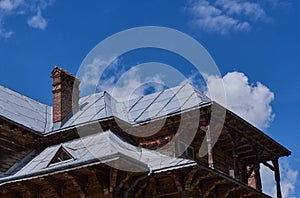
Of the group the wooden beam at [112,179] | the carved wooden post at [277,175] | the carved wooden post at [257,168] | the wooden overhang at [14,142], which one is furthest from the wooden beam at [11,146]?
the carved wooden post at [277,175]

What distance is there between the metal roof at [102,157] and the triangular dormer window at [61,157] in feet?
0.22

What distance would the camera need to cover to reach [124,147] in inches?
613

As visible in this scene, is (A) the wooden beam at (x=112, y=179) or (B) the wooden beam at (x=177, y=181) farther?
(B) the wooden beam at (x=177, y=181)

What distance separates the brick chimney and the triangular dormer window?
3.67 m

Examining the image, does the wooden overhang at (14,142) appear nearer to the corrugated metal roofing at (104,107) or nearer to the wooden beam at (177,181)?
the corrugated metal roofing at (104,107)

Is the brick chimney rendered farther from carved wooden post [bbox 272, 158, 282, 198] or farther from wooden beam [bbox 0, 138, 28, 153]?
carved wooden post [bbox 272, 158, 282, 198]

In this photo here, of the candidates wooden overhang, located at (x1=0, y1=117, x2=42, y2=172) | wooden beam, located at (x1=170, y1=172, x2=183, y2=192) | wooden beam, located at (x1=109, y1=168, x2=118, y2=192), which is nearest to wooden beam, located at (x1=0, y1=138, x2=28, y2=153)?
wooden overhang, located at (x1=0, y1=117, x2=42, y2=172)

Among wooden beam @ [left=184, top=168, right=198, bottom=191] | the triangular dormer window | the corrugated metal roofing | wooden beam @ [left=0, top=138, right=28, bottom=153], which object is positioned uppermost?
the corrugated metal roofing

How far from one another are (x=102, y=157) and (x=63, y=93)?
6383mm

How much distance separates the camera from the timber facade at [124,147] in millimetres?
14305

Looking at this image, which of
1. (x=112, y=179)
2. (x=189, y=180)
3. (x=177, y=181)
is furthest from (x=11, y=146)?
(x=189, y=180)

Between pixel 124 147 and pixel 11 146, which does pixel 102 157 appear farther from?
pixel 11 146

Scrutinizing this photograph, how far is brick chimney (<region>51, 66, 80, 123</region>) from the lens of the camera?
19050 millimetres

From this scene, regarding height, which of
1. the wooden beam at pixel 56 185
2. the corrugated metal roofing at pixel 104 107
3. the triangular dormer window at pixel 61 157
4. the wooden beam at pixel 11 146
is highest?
the corrugated metal roofing at pixel 104 107
